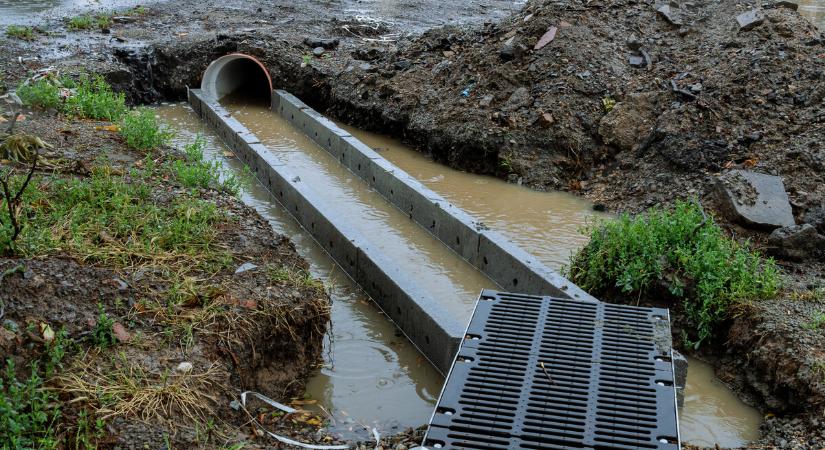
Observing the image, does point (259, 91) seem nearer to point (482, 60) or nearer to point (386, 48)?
point (386, 48)

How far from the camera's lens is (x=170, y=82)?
456 inches

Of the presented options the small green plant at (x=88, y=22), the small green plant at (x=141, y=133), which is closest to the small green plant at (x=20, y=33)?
the small green plant at (x=88, y=22)

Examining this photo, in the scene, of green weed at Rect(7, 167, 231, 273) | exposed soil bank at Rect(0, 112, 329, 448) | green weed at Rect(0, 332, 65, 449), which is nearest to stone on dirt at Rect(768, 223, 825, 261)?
exposed soil bank at Rect(0, 112, 329, 448)

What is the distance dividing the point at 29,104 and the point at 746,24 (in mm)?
8155

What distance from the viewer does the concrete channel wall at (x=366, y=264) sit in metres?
5.47

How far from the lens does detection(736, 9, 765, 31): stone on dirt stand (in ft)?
31.5

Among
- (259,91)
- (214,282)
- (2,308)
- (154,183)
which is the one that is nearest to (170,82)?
(259,91)

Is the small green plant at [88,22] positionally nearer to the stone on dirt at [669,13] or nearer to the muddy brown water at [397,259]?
the muddy brown water at [397,259]

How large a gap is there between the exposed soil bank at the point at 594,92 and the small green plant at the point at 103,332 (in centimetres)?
395

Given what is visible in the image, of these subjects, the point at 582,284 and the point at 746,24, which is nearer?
the point at 582,284

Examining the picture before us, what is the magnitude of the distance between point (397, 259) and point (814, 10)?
1309 cm

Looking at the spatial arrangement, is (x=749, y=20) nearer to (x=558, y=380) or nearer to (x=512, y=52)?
(x=512, y=52)

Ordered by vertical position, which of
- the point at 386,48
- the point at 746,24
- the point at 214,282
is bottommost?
the point at 214,282

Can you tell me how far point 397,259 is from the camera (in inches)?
281
